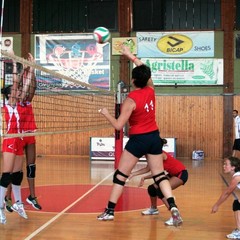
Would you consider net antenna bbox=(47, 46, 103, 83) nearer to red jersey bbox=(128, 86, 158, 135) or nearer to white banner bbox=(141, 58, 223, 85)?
white banner bbox=(141, 58, 223, 85)

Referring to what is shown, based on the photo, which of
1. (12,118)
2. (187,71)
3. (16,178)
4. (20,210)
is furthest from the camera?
(187,71)

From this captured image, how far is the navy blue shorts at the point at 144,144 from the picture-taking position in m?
5.38

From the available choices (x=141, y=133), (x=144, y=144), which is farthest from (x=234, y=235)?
(x=141, y=133)

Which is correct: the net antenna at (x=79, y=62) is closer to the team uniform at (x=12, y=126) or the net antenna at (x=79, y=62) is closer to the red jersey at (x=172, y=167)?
the team uniform at (x=12, y=126)

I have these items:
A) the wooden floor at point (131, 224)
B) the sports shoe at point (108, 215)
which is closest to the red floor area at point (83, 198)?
the wooden floor at point (131, 224)

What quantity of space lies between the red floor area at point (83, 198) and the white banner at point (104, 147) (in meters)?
6.41

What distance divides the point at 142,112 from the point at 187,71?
12.7 meters

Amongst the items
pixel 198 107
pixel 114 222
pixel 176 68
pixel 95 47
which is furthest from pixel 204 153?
pixel 114 222

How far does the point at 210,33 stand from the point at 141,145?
13153mm

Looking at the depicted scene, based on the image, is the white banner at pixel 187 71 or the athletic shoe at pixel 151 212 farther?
the white banner at pixel 187 71

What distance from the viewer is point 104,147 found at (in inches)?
632

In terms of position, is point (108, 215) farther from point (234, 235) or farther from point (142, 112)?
point (234, 235)

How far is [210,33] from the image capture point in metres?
17.6

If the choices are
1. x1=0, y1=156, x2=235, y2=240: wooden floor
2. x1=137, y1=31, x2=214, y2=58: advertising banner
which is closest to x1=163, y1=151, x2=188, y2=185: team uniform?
x1=0, y1=156, x2=235, y2=240: wooden floor
